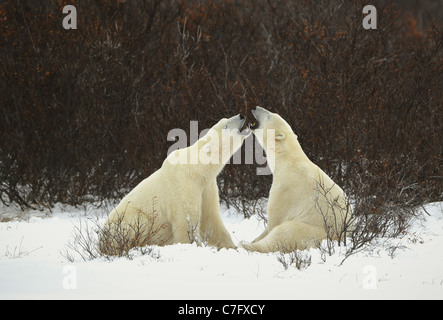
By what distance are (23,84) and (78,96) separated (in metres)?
0.73

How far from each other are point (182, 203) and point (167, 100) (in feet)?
14.2

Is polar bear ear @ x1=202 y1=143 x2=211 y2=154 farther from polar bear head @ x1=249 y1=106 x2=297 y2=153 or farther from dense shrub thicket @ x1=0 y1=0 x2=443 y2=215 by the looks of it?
dense shrub thicket @ x1=0 y1=0 x2=443 y2=215

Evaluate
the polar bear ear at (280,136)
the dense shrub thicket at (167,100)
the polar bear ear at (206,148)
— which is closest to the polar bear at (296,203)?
the polar bear ear at (280,136)

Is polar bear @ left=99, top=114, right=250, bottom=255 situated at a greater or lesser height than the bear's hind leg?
greater

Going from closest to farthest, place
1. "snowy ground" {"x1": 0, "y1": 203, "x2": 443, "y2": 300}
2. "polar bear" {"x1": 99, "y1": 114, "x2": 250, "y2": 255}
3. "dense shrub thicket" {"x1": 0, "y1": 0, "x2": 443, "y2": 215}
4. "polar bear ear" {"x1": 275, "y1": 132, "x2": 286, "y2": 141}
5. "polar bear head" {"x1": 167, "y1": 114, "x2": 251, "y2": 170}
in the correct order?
"snowy ground" {"x1": 0, "y1": 203, "x2": 443, "y2": 300} → "polar bear" {"x1": 99, "y1": 114, "x2": 250, "y2": 255} → "polar bear head" {"x1": 167, "y1": 114, "x2": 251, "y2": 170} → "polar bear ear" {"x1": 275, "y1": 132, "x2": 286, "y2": 141} → "dense shrub thicket" {"x1": 0, "y1": 0, "x2": 443, "y2": 215}

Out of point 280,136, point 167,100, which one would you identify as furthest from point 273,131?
point 167,100

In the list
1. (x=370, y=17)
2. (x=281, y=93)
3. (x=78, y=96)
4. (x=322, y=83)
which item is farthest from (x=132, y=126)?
(x=370, y=17)

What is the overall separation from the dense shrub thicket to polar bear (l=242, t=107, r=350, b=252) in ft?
6.91

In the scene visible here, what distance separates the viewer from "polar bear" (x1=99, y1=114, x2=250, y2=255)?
12.9 ft

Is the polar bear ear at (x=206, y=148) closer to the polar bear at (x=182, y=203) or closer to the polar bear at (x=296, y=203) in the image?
the polar bear at (x=182, y=203)

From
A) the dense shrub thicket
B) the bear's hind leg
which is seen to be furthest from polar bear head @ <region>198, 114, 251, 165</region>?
the dense shrub thicket

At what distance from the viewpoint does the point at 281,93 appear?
24.6ft

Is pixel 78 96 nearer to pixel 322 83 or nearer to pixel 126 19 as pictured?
pixel 126 19

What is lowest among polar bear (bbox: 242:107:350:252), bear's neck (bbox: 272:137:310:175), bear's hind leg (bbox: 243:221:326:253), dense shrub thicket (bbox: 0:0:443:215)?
bear's hind leg (bbox: 243:221:326:253)
